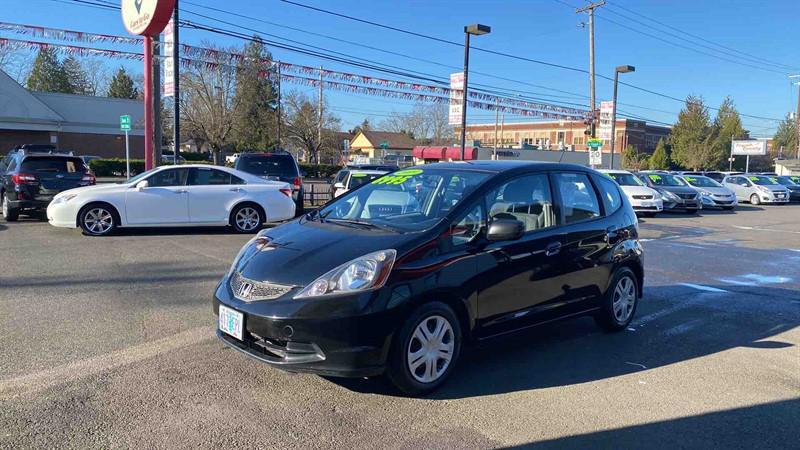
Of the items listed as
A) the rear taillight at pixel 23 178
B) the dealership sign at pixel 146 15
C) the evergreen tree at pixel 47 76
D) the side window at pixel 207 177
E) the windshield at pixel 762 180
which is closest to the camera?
the side window at pixel 207 177

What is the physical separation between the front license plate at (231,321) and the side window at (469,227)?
1617 millimetres

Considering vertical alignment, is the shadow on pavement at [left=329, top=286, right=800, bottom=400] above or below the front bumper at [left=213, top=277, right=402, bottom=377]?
below

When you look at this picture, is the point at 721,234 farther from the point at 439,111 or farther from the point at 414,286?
the point at 439,111

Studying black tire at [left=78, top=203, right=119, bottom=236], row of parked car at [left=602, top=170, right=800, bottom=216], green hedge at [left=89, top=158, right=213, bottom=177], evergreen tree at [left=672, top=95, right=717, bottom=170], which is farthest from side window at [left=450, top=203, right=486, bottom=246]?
evergreen tree at [left=672, top=95, right=717, bottom=170]

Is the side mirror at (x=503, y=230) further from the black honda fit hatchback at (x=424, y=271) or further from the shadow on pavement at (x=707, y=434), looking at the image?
the shadow on pavement at (x=707, y=434)

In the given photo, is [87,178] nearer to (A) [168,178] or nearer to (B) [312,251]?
(A) [168,178]

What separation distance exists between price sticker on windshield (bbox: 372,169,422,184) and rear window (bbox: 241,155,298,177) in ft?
32.2

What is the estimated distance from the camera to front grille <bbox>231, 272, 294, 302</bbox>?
12.9 feet

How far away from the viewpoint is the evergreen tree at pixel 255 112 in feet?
170

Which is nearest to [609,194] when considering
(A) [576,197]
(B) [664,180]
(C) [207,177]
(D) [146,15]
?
(A) [576,197]

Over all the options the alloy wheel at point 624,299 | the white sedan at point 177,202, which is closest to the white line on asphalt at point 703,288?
the alloy wheel at point 624,299

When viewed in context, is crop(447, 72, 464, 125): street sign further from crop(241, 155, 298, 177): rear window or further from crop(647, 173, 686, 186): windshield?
crop(647, 173, 686, 186): windshield

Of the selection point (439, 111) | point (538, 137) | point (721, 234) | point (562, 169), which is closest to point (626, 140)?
point (538, 137)

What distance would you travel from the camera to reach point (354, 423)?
3686 mm
